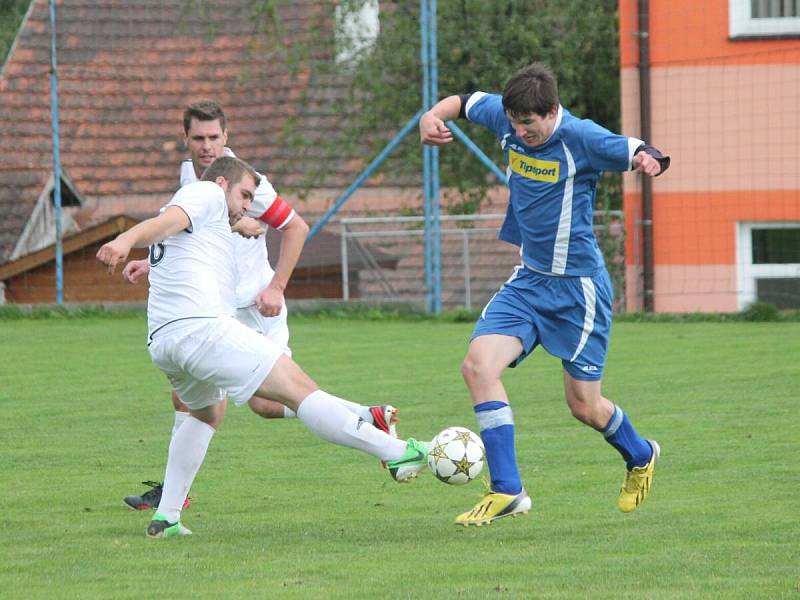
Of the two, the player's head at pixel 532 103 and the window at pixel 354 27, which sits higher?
the window at pixel 354 27

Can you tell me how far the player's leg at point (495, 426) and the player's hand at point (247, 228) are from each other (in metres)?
1.10

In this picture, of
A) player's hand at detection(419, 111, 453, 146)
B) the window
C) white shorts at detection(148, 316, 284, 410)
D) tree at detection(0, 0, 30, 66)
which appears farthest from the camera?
tree at detection(0, 0, 30, 66)

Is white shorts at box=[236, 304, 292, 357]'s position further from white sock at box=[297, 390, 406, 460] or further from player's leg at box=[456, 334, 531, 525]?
white sock at box=[297, 390, 406, 460]

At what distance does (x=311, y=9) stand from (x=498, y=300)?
45.7 ft

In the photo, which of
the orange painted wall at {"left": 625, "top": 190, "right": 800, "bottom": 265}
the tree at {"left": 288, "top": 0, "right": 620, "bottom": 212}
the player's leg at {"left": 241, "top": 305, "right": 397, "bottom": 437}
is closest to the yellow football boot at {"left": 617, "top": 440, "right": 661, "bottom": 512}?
the player's leg at {"left": 241, "top": 305, "right": 397, "bottom": 437}

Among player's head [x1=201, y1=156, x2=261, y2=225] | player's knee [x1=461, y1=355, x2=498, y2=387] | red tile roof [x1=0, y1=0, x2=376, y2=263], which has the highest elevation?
red tile roof [x1=0, y1=0, x2=376, y2=263]

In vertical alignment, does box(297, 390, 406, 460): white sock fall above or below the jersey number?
below

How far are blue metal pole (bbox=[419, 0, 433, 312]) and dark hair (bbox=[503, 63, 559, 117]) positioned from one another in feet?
36.9

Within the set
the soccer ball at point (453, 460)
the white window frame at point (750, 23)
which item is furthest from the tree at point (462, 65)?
the soccer ball at point (453, 460)

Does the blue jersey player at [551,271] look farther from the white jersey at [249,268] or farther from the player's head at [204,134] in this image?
the white jersey at [249,268]

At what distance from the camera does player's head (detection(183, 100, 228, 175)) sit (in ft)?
26.8

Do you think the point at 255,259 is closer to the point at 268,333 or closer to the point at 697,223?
the point at 268,333

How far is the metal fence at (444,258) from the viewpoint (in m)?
18.8

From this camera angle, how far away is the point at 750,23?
61.8ft
